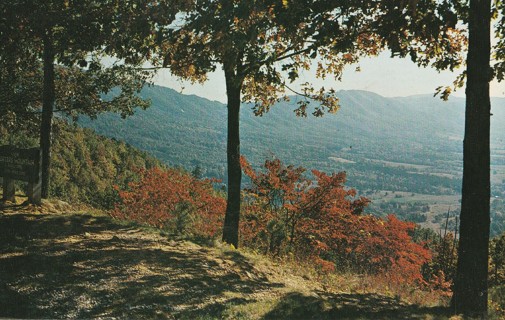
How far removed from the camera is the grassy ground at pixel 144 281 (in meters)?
6.76

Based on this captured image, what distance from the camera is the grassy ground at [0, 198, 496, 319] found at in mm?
6758

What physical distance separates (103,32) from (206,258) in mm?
5773

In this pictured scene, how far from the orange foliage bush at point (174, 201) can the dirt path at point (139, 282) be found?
1802 centimetres

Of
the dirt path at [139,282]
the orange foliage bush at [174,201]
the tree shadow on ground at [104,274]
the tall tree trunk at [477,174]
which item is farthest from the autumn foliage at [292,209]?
the tall tree trunk at [477,174]

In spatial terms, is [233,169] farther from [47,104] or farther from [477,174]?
[477,174]

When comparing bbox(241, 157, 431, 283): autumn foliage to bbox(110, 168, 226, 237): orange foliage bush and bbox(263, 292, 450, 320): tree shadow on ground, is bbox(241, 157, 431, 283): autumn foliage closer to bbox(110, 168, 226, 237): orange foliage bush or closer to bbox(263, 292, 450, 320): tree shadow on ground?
bbox(110, 168, 226, 237): orange foliage bush

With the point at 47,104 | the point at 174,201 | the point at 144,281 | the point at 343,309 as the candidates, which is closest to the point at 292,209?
the point at 47,104

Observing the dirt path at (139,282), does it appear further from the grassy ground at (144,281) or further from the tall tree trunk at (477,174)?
the tall tree trunk at (477,174)

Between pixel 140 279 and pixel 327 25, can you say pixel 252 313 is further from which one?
pixel 327 25

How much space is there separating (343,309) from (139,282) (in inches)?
153

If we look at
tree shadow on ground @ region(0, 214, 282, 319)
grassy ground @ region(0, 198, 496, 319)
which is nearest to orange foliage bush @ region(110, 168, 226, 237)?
grassy ground @ region(0, 198, 496, 319)

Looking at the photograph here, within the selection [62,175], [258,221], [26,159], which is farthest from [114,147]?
[26,159]

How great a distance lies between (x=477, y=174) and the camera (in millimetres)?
8328

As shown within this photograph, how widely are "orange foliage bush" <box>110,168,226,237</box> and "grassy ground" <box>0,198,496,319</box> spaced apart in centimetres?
1770
